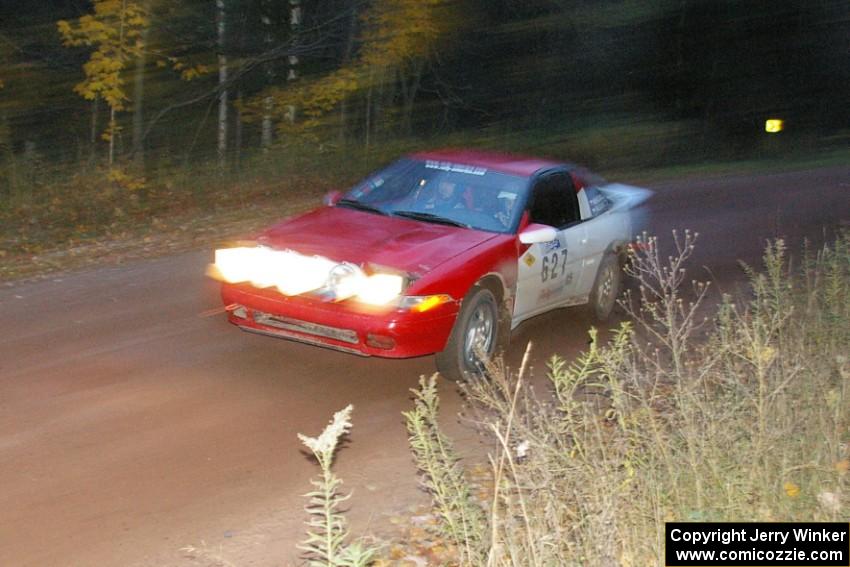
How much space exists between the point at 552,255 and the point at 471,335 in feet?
4.27

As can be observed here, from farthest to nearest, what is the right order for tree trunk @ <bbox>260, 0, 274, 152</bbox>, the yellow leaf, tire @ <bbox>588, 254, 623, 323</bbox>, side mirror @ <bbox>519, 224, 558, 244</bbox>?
1. tree trunk @ <bbox>260, 0, 274, 152</bbox>
2. tire @ <bbox>588, 254, 623, 323</bbox>
3. side mirror @ <bbox>519, 224, 558, 244</bbox>
4. the yellow leaf

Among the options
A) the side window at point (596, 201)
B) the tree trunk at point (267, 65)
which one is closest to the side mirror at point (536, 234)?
the side window at point (596, 201)

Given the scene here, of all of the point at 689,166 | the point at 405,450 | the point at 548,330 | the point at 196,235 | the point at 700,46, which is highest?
the point at 700,46

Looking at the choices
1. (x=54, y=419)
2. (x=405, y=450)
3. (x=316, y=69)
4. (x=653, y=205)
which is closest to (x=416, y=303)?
(x=405, y=450)

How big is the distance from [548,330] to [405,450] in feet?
11.6

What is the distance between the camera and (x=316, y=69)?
959 inches

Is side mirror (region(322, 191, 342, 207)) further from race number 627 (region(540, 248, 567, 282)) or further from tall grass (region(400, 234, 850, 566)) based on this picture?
tall grass (region(400, 234, 850, 566))

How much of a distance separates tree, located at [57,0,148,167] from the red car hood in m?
10.8

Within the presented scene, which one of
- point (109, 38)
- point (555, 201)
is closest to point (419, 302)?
point (555, 201)

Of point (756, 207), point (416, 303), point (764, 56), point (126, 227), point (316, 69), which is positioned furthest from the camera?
point (764, 56)

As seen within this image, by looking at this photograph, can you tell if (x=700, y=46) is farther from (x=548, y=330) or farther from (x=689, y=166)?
(x=548, y=330)

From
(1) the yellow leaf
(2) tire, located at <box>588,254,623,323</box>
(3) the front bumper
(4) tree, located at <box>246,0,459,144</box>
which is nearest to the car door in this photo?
(2) tire, located at <box>588,254,623,323</box>

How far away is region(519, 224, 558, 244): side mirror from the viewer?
28.6 feet

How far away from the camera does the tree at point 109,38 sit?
18.4 metres
